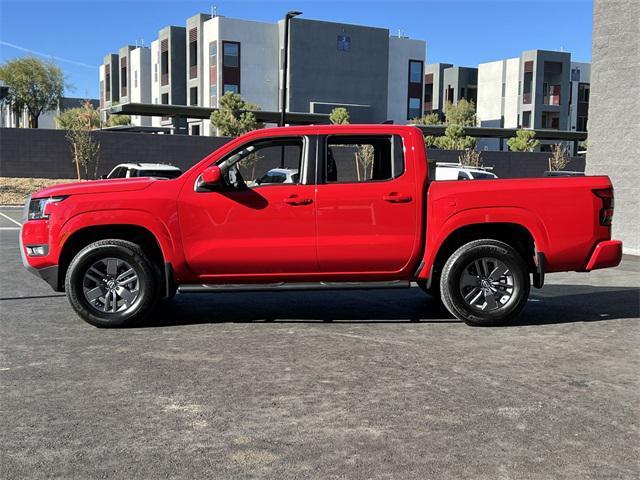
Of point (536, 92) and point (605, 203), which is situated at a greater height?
point (536, 92)

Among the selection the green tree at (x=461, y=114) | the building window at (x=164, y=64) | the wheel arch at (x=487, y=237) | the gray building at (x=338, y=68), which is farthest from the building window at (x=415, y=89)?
the wheel arch at (x=487, y=237)

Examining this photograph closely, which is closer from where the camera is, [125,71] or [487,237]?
[487,237]

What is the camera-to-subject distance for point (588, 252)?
24.6ft

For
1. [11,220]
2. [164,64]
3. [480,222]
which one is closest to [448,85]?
[164,64]

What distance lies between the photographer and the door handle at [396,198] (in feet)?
23.9

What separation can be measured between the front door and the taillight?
306 centimetres

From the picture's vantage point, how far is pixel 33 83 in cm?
6819

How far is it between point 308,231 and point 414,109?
63906 millimetres

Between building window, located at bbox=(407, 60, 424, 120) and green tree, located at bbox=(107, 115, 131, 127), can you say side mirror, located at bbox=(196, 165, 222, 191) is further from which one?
green tree, located at bbox=(107, 115, 131, 127)

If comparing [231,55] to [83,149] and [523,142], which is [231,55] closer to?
[523,142]

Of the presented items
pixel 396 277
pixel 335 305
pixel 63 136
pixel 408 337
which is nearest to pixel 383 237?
pixel 396 277

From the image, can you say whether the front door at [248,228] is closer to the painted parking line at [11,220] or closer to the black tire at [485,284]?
the black tire at [485,284]

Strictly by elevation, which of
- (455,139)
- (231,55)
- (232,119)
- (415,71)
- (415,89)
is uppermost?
(415,71)

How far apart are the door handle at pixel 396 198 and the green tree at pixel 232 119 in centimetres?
3840
